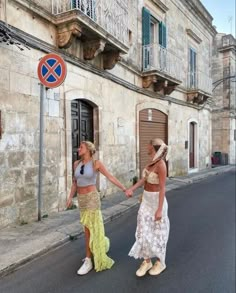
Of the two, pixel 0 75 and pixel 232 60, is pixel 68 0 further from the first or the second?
pixel 232 60

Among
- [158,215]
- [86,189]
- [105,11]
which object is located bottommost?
[158,215]

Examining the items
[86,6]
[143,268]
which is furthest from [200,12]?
[143,268]

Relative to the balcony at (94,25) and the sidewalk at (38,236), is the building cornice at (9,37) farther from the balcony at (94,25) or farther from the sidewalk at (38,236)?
the sidewalk at (38,236)

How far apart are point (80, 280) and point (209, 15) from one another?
17.5 m

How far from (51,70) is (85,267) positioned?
3.41m

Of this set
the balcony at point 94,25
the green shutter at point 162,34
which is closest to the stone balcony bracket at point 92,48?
the balcony at point 94,25

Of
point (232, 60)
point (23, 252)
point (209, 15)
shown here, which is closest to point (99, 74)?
point (23, 252)

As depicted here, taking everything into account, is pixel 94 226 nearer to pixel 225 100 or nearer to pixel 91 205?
pixel 91 205

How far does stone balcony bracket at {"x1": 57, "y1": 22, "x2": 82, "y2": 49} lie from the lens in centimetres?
606

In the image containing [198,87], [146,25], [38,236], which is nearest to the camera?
[38,236]

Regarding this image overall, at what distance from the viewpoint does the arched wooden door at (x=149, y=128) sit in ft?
35.5

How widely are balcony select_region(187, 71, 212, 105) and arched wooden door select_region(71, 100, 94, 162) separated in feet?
27.5

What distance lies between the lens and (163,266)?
3.58m

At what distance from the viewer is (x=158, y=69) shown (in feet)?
34.9
